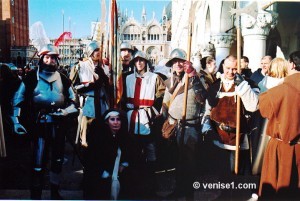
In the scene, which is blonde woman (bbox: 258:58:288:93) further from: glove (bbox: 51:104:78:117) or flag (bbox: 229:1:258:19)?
glove (bbox: 51:104:78:117)

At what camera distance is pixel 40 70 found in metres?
3.60

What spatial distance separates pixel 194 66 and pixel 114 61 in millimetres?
768

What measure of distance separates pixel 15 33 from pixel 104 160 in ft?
4.87

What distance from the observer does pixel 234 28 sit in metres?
3.49

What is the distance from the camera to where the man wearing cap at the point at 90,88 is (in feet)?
11.8

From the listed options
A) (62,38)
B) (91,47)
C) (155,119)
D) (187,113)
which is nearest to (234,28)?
(187,113)

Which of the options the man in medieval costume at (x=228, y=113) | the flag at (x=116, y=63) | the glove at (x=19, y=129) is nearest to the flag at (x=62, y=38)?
the flag at (x=116, y=63)

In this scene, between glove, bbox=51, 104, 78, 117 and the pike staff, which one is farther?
glove, bbox=51, 104, 78, 117

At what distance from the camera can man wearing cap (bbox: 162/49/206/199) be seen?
3520mm

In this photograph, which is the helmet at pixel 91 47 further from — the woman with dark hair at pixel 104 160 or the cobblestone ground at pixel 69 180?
the cobblestone ground at pixel 69 180

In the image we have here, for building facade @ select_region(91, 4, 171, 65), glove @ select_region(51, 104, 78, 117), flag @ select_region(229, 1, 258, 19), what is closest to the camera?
flag @ select_region(229, 1, 258, 19)

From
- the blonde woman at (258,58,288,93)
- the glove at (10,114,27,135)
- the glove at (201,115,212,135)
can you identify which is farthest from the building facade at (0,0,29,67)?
the blonde woman at (258,58,288,93)

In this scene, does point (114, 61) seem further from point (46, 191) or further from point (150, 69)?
point (46, 191)

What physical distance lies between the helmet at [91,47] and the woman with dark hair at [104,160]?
0.65 metres
